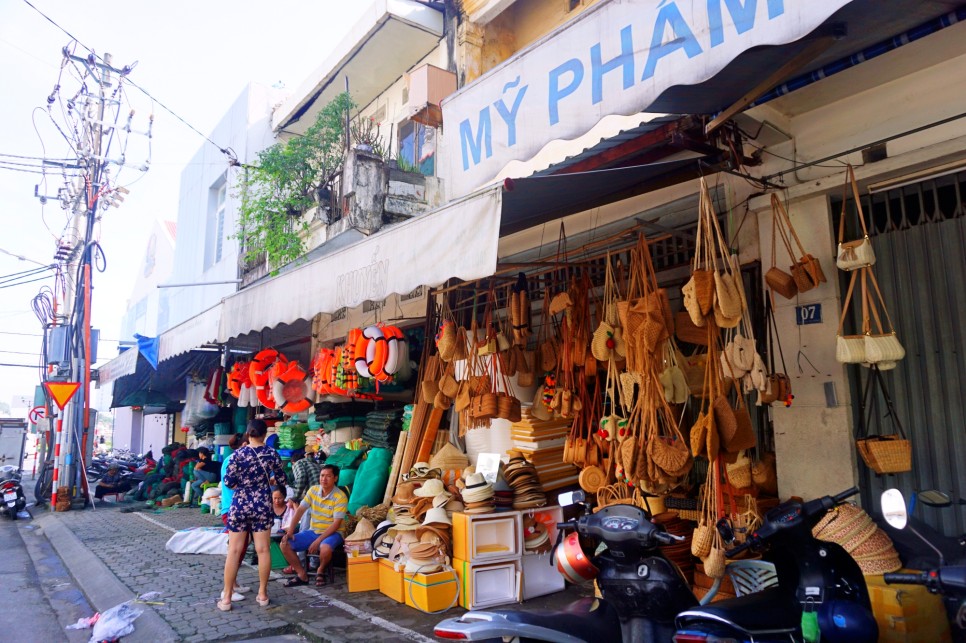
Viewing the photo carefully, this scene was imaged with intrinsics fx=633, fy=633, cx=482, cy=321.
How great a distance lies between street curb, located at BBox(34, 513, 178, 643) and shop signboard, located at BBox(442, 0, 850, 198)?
14.0 ft

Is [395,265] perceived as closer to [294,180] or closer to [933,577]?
[933,577]

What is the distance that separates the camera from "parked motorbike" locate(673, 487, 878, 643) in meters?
2.68

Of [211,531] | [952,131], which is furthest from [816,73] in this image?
[211,531]

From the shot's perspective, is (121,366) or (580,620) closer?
(580,620)

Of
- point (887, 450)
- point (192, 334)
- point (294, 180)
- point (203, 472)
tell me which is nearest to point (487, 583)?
point (887, 450)

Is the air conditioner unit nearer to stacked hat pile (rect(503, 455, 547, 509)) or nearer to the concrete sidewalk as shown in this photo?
stacked hat pile (rect(503, 455, 547, 509))

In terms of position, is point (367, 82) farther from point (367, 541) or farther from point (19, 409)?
point (19, 409)

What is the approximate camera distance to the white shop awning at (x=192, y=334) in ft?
26.2

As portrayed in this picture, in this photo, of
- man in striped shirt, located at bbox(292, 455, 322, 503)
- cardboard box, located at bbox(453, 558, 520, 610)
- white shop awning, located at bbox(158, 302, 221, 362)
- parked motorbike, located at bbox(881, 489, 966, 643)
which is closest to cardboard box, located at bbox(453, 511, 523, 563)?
cardboard box, located at bbox(453, 558, 520, 610)

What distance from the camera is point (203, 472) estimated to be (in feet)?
42.2

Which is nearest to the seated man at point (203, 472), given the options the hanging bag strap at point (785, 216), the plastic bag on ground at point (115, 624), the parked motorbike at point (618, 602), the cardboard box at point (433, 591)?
the plastic bag on ground at point (115, 624)

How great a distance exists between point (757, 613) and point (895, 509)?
78 cm

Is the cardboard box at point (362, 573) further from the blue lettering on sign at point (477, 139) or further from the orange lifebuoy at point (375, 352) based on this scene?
the blue lettering on sign at point (477, 139)

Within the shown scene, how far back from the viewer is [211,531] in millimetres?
8664
